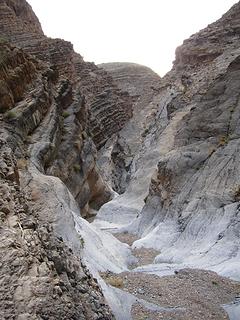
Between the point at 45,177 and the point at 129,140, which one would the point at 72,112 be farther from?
the point at 129,140

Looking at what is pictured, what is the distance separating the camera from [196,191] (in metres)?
19.9

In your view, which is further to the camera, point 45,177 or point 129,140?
point 129,140

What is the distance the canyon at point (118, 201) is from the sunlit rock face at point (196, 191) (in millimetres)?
68

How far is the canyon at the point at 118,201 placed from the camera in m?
7.55

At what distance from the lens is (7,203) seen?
27.6ft

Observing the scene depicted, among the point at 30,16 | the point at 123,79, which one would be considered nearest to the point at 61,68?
the point at 30,16

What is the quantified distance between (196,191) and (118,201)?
44.3 ft

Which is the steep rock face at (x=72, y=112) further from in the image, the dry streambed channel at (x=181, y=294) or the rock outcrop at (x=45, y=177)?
the dry streambed channel at (x=181, y=294)

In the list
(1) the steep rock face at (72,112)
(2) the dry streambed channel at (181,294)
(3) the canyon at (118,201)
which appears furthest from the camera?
(1) the steep rock face at (72,112)

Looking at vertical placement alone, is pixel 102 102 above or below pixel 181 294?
below

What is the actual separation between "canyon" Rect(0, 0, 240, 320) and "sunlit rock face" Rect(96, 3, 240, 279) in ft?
0.22

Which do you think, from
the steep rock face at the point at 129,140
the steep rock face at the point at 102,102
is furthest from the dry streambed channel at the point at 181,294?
the steep rock face at the point at 102,102

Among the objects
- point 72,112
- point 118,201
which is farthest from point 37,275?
point 118,201

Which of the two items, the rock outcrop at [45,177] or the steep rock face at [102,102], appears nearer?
the rock outcrop at [45,177]
